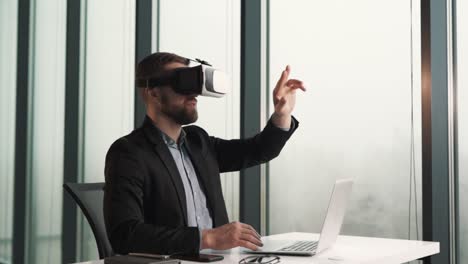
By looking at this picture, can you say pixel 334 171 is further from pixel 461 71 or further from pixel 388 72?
pixel 461 71

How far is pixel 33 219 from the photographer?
4.33 metres

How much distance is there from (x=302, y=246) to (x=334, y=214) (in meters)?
0.18

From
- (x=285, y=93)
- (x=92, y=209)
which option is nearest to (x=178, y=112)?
(x=285, y=93)

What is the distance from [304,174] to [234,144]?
58.1 inches

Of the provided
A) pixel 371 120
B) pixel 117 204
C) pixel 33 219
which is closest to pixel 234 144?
pixel 117 204

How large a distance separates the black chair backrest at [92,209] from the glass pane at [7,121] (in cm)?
213

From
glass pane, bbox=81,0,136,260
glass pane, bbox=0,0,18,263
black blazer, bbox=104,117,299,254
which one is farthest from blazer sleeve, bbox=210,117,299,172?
glass pane, bbox=0,0,18,263

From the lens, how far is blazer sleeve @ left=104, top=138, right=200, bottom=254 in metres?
1.89

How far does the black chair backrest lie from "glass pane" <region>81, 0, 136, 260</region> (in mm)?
1821

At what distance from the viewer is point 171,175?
7.27ft

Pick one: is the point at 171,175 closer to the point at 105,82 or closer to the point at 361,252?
the point at 361,252

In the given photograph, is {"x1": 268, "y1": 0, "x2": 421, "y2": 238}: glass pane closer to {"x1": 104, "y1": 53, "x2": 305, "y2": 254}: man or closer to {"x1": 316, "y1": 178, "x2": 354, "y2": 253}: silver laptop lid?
{"x1": 104, "y1": 53, "x2": 305, "y2": 254}: man

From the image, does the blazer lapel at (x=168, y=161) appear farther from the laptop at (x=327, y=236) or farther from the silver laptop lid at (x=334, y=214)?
the silver laptop lid at (x=334, y=214)

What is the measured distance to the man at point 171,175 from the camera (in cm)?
190
